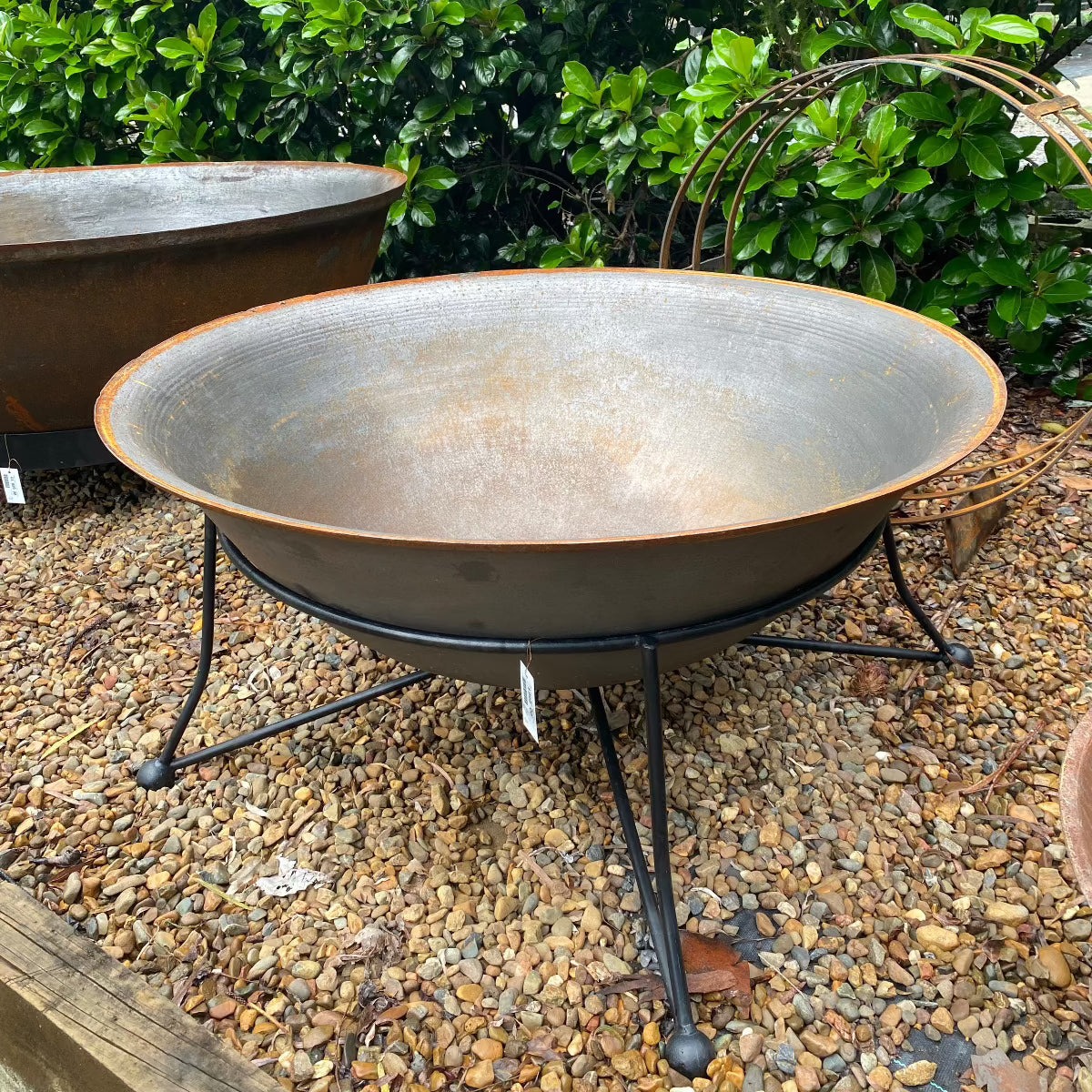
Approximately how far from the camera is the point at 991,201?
2.37m

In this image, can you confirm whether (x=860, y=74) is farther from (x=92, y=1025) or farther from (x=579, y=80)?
(x=92, y=1025)

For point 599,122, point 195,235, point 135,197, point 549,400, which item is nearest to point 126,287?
point 195,235

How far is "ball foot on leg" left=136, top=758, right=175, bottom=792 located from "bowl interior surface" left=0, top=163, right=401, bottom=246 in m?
1.81

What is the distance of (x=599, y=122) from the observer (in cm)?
283

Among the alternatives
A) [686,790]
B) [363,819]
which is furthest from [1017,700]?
[363,819]

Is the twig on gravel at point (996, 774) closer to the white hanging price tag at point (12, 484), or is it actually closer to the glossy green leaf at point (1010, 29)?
the glossy green leaf at point (1010, 29)

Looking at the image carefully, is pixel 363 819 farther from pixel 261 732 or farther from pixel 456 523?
pixel 456 523

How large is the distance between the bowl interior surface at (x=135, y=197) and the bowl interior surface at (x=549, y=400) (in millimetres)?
1427

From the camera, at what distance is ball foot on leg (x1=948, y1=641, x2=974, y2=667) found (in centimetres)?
196

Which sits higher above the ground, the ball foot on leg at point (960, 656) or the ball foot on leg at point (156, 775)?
the ball foot on leg at point (960, 656)

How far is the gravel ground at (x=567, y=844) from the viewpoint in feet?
4.43

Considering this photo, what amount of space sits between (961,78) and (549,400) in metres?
1.27

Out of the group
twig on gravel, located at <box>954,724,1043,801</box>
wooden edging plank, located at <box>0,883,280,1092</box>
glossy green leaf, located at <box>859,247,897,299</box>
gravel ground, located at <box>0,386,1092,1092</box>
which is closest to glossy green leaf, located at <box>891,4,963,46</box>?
glossy green leaf, located at <box>859,247,897,299</box>

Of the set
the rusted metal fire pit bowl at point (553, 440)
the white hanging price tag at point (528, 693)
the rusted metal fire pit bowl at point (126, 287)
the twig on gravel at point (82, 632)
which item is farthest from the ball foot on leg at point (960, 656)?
the twig on gravel at point (82, 632)
